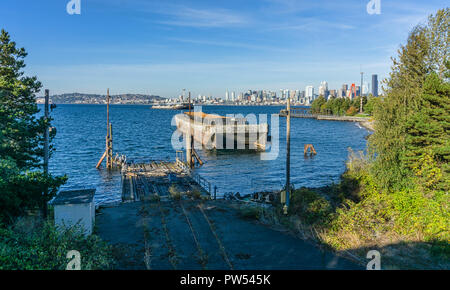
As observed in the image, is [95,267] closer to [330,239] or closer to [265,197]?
[330,239]

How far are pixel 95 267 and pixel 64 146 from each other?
57068mm

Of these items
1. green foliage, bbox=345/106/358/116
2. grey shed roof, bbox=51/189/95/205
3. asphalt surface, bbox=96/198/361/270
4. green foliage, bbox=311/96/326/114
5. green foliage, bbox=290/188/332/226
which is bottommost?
asphalt surface, bbox=96/198/361/270

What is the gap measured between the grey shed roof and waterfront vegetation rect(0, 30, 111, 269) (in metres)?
0.48

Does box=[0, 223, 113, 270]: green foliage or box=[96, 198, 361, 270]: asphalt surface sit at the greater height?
box=[0, 223, 113, 270]: green foliage

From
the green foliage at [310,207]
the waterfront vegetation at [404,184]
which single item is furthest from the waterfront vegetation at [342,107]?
the green foliage at [310,207]

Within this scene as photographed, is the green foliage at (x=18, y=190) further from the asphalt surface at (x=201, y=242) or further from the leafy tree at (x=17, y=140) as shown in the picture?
→ the asphalt surface at (x=201, y=242)

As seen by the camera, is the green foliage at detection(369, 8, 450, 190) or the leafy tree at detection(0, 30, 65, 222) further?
the green foliage at detection(369, 8, 450, 190)

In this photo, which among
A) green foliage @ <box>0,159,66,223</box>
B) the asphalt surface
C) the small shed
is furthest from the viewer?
the small shed

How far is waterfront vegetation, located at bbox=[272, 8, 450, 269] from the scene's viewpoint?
1226 cm

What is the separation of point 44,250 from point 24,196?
15.1 ft

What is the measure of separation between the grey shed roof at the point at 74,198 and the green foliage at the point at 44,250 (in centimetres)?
190

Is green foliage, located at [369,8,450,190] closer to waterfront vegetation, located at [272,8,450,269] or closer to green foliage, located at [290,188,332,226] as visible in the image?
waterfront vegetation, located at [272,8,450,269]

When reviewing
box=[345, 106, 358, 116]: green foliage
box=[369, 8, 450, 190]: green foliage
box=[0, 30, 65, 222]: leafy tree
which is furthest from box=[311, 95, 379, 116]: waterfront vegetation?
box=[0, 30, 65, 222]: leafy tree

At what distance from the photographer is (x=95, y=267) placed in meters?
9.48
